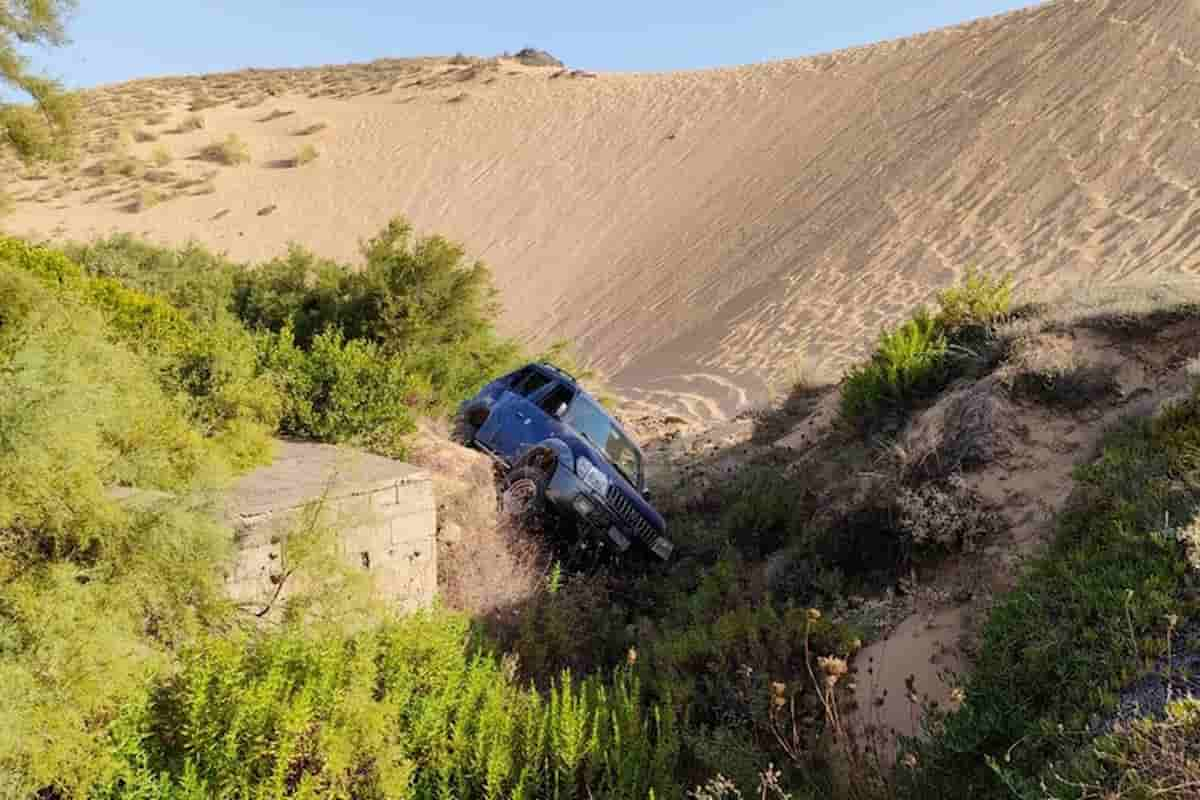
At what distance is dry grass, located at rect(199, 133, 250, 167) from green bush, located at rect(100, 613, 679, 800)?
3449 centimetres

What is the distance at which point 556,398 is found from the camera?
916 cm

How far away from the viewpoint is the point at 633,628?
22.2 ft

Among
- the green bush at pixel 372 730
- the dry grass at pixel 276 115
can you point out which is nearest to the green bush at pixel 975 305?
the green bush at pixel 372 730

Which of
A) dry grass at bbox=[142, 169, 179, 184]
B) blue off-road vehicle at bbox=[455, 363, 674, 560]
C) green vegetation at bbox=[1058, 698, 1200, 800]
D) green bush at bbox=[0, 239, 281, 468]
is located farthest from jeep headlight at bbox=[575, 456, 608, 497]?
dry grass at bbox=[142, 169, 179, 184]

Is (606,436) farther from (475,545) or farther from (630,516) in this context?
(475,545)

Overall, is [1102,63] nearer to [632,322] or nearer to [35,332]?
[632,322]

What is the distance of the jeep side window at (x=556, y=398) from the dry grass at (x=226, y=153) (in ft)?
99.4

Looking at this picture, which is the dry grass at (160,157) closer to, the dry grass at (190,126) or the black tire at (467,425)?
the dry grass at (190,126)

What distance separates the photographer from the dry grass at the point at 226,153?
34.9m

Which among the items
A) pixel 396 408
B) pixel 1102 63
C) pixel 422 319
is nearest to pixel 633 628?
pixel 396 408

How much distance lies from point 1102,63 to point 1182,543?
21957 mm

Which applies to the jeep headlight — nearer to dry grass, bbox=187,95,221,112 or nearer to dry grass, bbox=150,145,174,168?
dry grass, bbox=150,145,174,168

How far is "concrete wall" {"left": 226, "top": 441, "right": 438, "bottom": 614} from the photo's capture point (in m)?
4.72

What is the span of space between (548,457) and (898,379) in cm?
363
